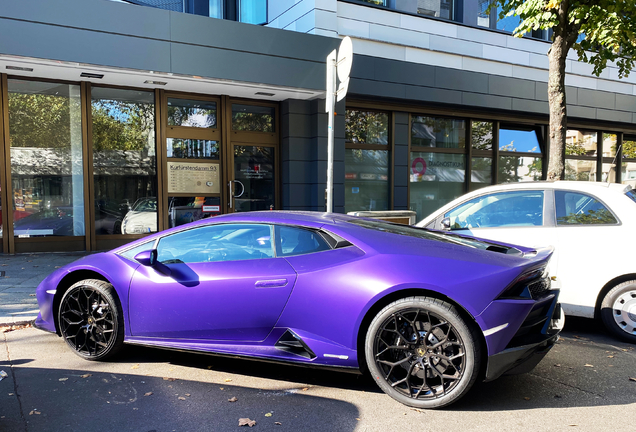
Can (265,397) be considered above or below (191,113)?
below

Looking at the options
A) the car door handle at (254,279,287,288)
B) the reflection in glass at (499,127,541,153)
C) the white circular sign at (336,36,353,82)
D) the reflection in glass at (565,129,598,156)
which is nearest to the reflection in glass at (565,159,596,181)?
the reflection in glass at (565,129,598,156)

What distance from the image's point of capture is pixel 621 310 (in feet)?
15.3

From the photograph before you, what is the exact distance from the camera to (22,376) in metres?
3.74

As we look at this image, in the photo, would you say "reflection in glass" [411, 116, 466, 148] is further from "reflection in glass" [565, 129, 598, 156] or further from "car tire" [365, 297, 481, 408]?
"car tire" [365, 297, 481, 408]

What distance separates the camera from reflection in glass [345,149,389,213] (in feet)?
37.9

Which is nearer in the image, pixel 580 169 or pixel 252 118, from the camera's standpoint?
pixel 252 118

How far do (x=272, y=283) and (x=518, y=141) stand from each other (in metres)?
12.6

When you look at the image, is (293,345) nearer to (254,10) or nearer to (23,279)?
(23,279)

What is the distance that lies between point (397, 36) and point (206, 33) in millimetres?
4621

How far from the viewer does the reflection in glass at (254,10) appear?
11.6m

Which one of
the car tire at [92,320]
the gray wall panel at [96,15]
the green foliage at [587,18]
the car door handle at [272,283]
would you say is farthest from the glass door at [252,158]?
the car door handle at [272,283]

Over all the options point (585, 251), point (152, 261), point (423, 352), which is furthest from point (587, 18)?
point (152, 261)

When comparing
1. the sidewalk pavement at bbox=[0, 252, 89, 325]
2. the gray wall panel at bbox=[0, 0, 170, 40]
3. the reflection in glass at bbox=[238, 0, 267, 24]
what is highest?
the reflection in glass at bbox=[238, 0, 267, 24]

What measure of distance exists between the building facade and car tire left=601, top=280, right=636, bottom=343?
21.3 ft
